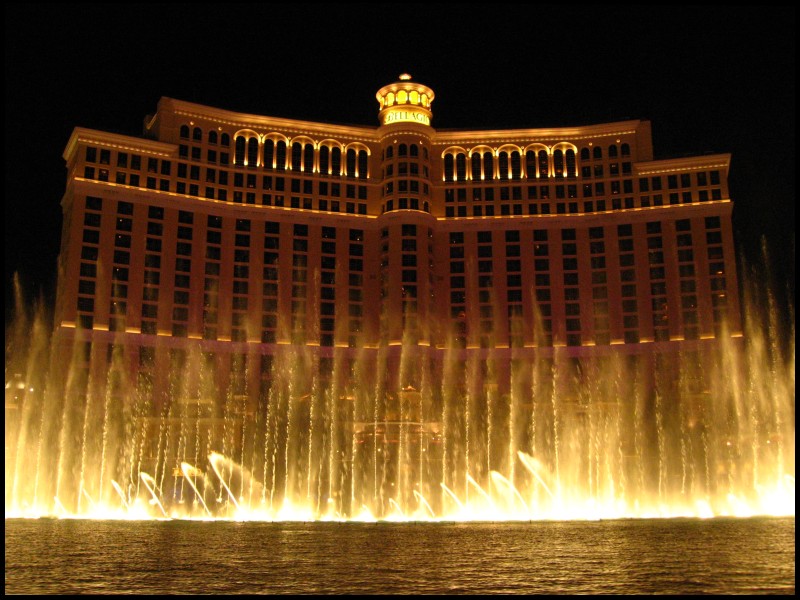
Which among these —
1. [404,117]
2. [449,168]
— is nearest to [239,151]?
[404,117]

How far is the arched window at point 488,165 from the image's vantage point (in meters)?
103

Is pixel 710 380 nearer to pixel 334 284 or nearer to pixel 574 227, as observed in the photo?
pixel 574 227

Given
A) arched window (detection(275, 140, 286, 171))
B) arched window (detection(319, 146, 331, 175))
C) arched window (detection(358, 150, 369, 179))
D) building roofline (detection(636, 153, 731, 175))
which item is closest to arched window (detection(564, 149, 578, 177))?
building roofline (detection(636, 153, 731, 175))

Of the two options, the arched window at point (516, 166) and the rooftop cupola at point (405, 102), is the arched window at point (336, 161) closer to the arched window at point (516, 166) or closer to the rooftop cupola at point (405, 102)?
the rooftop cupola at point (405, 102)

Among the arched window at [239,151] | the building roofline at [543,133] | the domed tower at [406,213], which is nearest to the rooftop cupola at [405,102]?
the domed tower at [406,213]

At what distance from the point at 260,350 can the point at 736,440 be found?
47748 millimetres

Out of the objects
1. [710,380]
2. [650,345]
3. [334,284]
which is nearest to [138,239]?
[334,284]

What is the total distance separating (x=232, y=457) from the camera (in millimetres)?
78562

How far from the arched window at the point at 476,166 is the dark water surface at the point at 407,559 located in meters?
65.2

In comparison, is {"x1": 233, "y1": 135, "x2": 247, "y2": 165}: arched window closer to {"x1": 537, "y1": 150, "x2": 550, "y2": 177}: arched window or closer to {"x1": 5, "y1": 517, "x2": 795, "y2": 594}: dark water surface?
{"x1": 537, "y1": 150, "x2": 550, "y2": 177}: arched window

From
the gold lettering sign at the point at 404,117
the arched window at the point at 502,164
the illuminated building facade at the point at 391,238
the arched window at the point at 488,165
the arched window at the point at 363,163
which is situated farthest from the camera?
the arched window at the point at 488,165

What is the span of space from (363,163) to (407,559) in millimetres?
78596

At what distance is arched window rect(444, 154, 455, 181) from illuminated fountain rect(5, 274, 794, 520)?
22.3 metres

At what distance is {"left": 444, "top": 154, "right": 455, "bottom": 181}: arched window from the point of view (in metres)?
103
